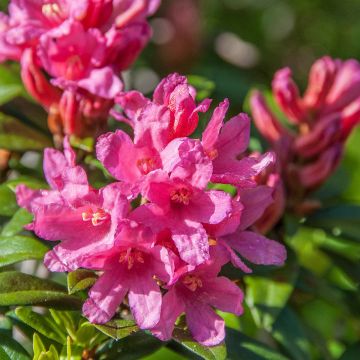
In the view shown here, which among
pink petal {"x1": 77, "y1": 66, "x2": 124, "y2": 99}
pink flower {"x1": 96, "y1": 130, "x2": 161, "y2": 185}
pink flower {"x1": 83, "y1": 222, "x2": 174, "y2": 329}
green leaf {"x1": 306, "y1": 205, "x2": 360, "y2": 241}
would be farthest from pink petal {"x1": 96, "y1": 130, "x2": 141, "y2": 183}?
green leaf {"x1": 306, "y1": 205, "x2": 360, "y2": 241}

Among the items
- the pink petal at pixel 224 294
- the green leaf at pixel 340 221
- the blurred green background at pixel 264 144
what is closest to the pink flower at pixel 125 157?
the pink petal at pixel 224 294

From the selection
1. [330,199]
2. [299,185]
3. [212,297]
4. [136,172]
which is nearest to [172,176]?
[136,172]

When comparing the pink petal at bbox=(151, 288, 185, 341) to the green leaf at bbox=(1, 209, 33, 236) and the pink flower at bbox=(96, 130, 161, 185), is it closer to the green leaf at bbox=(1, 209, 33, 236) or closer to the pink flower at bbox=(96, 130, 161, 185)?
the pink flower at bbox=(96, 130, 161, 185)

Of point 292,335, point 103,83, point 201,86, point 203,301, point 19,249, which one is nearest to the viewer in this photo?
point 203,301

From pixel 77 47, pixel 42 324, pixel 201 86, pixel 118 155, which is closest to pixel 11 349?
pixel 42 324

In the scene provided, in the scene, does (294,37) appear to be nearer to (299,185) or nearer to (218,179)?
(299,185)

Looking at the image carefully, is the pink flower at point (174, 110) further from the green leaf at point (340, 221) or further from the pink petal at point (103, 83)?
the green leaf at point (340, 221)

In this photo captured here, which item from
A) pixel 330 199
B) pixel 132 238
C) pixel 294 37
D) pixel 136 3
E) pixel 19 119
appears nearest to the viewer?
pixel 132 238

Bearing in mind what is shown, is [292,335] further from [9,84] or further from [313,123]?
[9,84]
